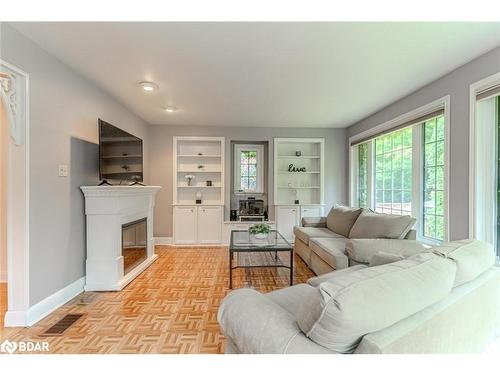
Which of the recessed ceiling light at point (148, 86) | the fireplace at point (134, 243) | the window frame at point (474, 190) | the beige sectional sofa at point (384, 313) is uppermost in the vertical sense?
the recessed ceiling light at point (148, 86)

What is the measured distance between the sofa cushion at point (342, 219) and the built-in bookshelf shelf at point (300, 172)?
1.37 meters

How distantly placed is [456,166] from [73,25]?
3690 mm

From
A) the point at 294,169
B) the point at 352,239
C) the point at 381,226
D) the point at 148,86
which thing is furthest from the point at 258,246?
the point at 294,169

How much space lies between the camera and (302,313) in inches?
40.8

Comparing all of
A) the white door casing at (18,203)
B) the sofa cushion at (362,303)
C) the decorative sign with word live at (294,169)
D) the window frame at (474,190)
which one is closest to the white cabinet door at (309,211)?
the decorative sign with word live at (294,169)

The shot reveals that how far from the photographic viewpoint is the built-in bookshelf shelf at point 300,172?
5.41 meters

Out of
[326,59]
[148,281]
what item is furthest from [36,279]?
[326,59]

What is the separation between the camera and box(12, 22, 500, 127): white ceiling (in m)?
1.98

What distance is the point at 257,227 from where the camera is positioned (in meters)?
3.32

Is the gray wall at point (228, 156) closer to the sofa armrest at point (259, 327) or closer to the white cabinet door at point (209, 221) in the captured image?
the white cabinet door at point (209, 221)

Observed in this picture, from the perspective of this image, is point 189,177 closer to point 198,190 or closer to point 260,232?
point 198,190
